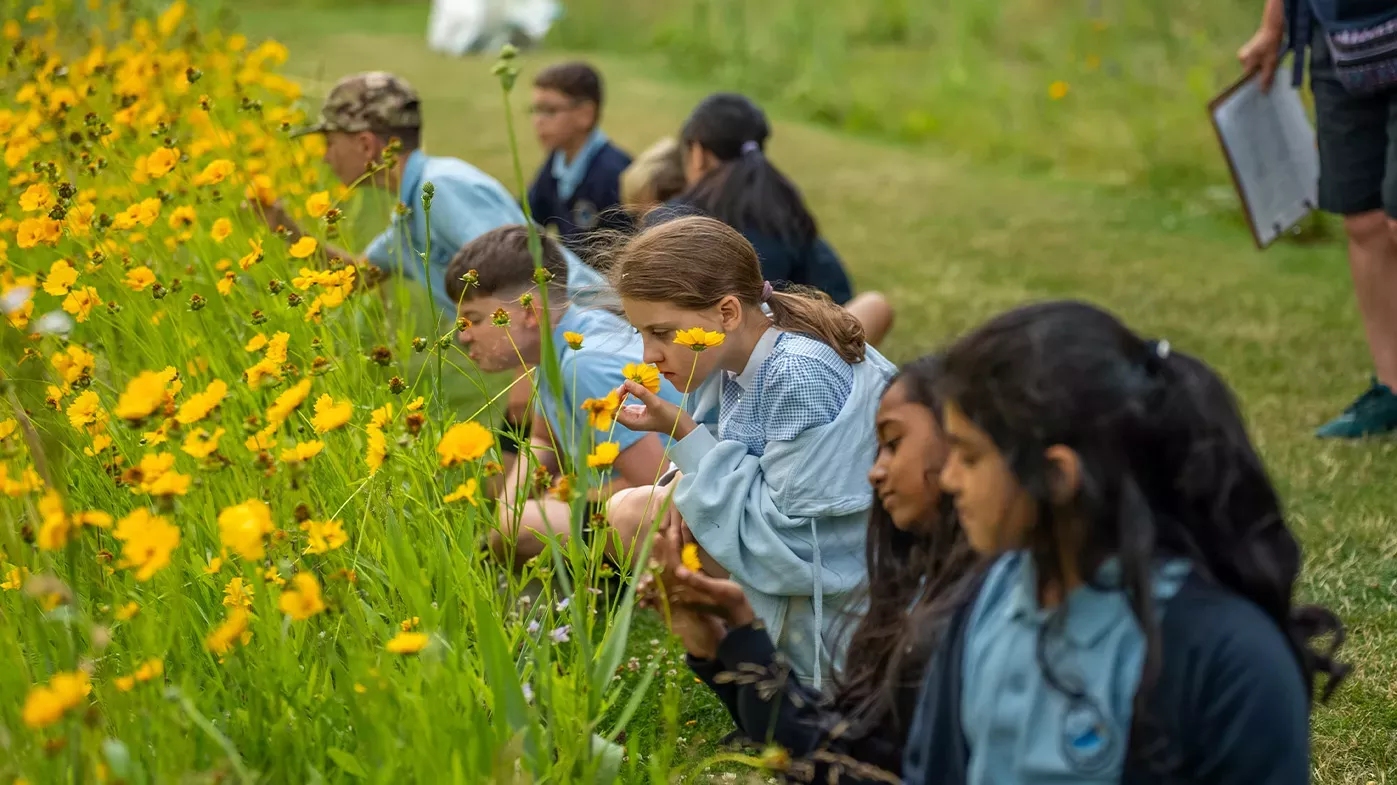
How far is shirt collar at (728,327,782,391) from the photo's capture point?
7.53 ft

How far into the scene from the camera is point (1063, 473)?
1280 mm

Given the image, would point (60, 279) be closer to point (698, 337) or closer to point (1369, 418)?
point (698, 337)

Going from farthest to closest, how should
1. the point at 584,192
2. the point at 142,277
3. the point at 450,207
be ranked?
1. the point at 584,192
2. the point at 450,207
3. the point at 142,277

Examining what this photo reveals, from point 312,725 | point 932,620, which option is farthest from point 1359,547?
point 312,725

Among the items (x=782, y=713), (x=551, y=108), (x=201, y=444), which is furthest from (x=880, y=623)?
(x=551, y=108)

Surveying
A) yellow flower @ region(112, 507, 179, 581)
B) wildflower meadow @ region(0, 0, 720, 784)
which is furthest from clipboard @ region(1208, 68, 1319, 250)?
yellow flower @ region(112, 507, 179, 581)

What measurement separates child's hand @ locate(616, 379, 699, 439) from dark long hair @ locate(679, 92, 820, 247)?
149 centimetres

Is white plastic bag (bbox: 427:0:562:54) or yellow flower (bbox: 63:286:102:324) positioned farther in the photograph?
white plastic bag (bbox: 427:0:562:54)

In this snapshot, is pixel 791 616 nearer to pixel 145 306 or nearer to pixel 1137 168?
pixel 145 306

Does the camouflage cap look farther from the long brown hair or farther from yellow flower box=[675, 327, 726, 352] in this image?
yellow flower box=[675, 327, 726, 352]

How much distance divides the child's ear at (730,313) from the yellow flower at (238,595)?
2.82ft

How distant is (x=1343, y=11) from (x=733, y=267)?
1954 millimetres

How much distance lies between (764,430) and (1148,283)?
3824mm

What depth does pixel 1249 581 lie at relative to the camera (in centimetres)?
131
